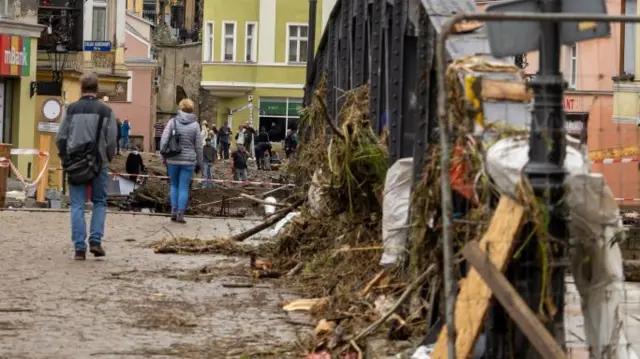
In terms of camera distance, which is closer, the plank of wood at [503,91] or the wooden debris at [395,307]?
the plank of wood at [503,91]

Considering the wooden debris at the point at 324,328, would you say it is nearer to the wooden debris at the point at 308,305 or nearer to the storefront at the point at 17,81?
the wooden debris at the point at 308,305

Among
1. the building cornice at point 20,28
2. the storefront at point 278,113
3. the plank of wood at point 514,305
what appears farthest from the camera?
the storefront at point 278,113

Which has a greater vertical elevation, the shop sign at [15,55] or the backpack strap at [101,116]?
the shop sign at [15,55]

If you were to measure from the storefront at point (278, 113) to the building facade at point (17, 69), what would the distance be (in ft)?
102

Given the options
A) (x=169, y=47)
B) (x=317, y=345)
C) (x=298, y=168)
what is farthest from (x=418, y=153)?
(x=169, y=47)

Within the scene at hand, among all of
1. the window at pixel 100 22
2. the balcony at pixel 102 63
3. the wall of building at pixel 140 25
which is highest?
the wall of building at pixel 140 25

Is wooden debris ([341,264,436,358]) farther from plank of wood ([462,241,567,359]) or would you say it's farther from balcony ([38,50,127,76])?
balcony ([38,50,127,76])

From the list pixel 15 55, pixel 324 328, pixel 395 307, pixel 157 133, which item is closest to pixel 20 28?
pixel 15 55

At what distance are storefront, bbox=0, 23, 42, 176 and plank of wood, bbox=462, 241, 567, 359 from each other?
1460 inches

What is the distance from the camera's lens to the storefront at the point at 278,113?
245 ft

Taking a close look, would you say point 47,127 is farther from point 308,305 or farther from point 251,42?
point 251,42

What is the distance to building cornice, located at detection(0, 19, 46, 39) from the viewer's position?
4259 centimetres

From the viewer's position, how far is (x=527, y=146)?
660 centimetres

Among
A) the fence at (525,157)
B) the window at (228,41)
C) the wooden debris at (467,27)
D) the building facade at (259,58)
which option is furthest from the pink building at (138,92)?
the fence at (525,157)
